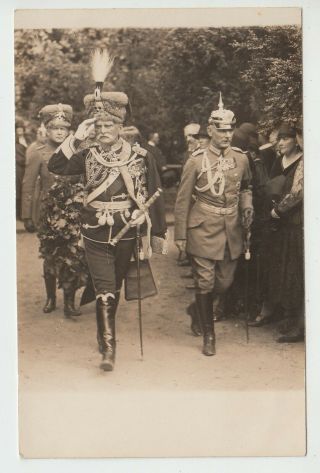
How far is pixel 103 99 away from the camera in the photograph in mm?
6230

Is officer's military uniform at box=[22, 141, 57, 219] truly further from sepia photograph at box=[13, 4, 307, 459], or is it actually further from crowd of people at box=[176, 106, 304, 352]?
crowd of people at box=[176, 106, 304, 352]

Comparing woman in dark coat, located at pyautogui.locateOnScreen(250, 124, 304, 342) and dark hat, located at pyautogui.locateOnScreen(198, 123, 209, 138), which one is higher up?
dark hat, located at pyautogui.locateOnScreen(198, 123, 209, 138)

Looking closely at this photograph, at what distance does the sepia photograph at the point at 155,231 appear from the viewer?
623cm

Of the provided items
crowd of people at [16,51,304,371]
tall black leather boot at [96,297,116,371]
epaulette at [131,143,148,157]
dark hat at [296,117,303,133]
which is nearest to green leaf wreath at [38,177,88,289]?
crowd of people at [16,51,304,371]

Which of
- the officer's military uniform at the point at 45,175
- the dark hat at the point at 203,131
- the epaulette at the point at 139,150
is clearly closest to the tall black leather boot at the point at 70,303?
the officer's military uniform at the point at 45,175

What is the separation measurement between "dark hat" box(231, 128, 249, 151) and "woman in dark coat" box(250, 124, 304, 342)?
0.14 m

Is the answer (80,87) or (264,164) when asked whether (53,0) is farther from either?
(264,164)

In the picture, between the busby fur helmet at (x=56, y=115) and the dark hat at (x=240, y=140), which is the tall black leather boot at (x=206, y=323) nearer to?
the dark hat at (x=240, y=140)

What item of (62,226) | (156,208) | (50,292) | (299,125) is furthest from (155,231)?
(299,125)

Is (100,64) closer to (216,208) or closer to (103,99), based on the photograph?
(103,99)

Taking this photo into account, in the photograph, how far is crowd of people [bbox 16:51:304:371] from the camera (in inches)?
246

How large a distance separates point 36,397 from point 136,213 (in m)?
0.87

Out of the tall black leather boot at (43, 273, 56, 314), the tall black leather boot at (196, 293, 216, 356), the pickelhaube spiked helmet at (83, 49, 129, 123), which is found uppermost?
the pickelhaube spiked helmet at (83, 49, 129, 123)

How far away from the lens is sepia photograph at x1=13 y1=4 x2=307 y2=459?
623 centimetres
